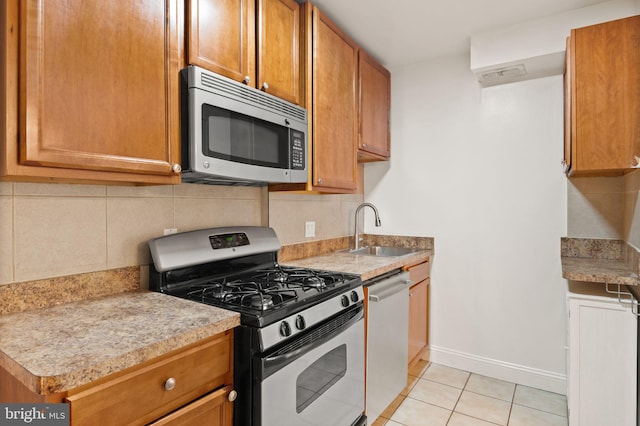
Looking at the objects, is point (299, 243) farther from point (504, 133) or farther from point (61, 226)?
point (504, 133)

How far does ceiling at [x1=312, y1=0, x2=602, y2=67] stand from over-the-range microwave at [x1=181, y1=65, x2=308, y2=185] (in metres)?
0.75

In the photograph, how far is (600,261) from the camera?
222 centimetres

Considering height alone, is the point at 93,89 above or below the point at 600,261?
above

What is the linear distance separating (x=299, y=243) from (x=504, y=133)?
165 centimetres

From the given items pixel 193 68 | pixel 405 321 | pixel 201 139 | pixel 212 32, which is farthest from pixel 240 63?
pixel 405 321

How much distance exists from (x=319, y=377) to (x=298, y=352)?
0.77ft

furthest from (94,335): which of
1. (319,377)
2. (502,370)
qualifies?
(502,370)

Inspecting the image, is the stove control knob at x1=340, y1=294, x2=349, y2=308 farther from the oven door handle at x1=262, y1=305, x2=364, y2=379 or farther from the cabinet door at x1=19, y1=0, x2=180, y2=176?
the cabinet door at x1=19, y1=0, x2=180, y2=176

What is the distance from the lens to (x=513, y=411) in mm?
2250

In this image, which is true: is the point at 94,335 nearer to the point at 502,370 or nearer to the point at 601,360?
the point at 601,360

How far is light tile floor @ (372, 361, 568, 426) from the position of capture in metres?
2.15

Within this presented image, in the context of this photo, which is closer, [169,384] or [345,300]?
[169,384]

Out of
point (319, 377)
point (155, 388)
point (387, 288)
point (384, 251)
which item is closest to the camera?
point (155, 388)

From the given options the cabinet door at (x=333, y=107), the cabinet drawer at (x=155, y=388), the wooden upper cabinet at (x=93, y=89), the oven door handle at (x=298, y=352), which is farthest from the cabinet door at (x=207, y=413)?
the cabinet door at (x=333, y=107)
